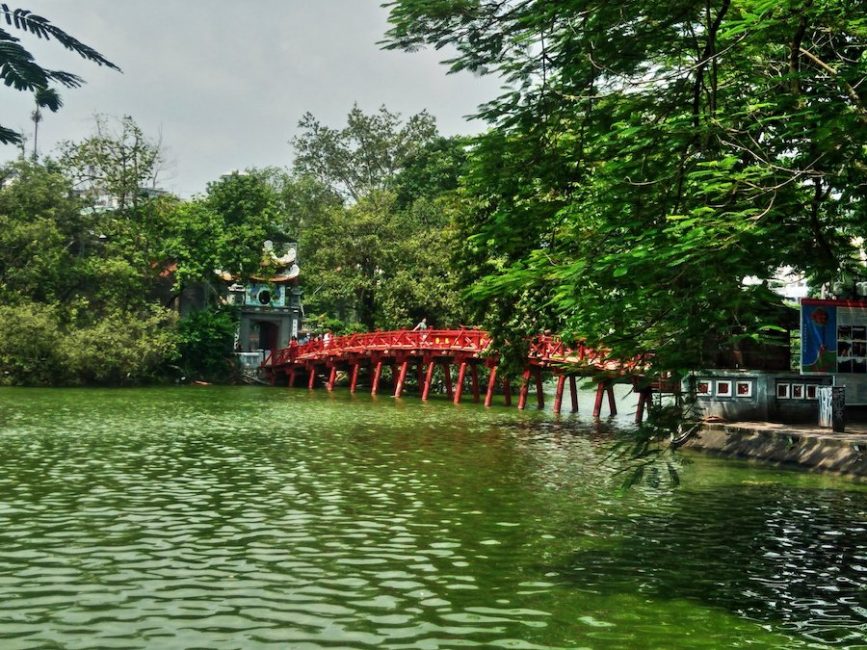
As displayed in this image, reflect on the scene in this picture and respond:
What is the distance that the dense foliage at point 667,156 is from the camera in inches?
366

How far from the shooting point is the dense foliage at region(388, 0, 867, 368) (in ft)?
30.5

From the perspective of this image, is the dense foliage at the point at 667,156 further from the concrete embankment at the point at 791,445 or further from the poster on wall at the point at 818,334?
the poster on wall at the point at 818,334

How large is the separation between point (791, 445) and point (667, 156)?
11.8 meters

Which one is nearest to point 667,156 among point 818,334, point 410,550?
point 410,550

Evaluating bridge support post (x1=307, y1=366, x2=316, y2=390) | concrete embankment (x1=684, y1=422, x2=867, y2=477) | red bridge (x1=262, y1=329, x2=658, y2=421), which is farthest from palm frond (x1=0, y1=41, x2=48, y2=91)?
bridge support post (x1=307, y1=366, x2=316, y2=390)

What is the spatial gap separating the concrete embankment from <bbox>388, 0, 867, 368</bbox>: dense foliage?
283 inches

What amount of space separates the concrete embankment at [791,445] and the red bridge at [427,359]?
224 inches

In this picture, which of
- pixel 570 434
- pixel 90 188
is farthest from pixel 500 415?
pixel 90 188

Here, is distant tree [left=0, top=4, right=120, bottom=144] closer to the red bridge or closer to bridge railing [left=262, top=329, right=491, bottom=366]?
the red bridge

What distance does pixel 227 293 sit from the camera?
57.2 metres

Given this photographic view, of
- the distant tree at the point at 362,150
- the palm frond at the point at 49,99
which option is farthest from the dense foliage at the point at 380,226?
the palm frond at the point at 49,99

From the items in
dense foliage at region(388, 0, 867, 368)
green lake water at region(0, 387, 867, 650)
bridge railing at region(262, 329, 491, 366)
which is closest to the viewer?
green lake water at region(0, 387, 867, 650)

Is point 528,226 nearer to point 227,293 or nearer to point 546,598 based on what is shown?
point 546,598

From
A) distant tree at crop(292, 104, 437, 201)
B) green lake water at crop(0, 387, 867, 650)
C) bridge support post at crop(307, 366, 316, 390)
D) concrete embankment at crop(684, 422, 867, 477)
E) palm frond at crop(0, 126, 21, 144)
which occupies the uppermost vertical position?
distant tree at crop(292, 104, 437, 201)
